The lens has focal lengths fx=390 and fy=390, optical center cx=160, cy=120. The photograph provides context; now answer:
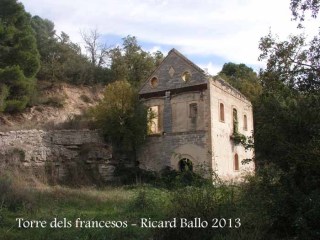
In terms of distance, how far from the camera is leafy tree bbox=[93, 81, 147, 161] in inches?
878

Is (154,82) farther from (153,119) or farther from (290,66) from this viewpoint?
(290,66)

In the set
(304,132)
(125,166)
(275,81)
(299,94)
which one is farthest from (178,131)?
(304,132)

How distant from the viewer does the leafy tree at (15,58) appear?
2348 cm

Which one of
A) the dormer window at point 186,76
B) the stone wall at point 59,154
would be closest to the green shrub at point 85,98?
the stone wall at point 59,154

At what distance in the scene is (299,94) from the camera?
383 inches

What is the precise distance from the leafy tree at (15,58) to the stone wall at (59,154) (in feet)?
16.4

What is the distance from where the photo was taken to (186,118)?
2277cm

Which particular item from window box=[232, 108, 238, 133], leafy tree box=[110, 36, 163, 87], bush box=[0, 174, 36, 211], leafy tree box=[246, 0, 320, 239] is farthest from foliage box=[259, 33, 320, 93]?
leafy tree box=[110, 36, 163, 87]

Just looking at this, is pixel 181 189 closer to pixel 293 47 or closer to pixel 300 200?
pixel 300 200

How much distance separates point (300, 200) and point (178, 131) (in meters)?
15.8

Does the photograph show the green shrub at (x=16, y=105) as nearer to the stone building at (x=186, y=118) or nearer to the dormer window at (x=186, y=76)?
the stone building at (x=186, y=118)

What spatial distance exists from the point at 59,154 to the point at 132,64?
14.8 m

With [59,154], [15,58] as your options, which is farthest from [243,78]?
[59,154]

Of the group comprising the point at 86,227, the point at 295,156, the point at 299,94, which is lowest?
the point at 86,227
